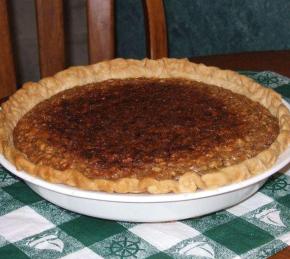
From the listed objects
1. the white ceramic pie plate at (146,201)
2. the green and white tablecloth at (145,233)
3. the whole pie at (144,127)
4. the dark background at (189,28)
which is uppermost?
the whole pie at (144,127)

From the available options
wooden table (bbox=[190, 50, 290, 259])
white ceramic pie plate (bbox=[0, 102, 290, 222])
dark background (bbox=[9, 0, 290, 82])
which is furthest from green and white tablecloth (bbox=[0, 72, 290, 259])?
A: dark background (bbox=[9, 0, 290, 82])

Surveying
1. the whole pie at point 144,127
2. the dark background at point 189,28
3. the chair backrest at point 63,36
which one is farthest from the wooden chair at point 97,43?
the dark background at point 189,28

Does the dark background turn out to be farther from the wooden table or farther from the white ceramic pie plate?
the white ceramic pie plate

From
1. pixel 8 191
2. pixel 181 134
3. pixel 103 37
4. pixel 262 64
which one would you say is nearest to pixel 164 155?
pixel 181 134

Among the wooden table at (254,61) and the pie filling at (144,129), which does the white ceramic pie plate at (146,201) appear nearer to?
the pie filling at (144,129)

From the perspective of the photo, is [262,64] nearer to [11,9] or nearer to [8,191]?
[8,191]

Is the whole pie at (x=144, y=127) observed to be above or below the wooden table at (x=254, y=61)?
above
